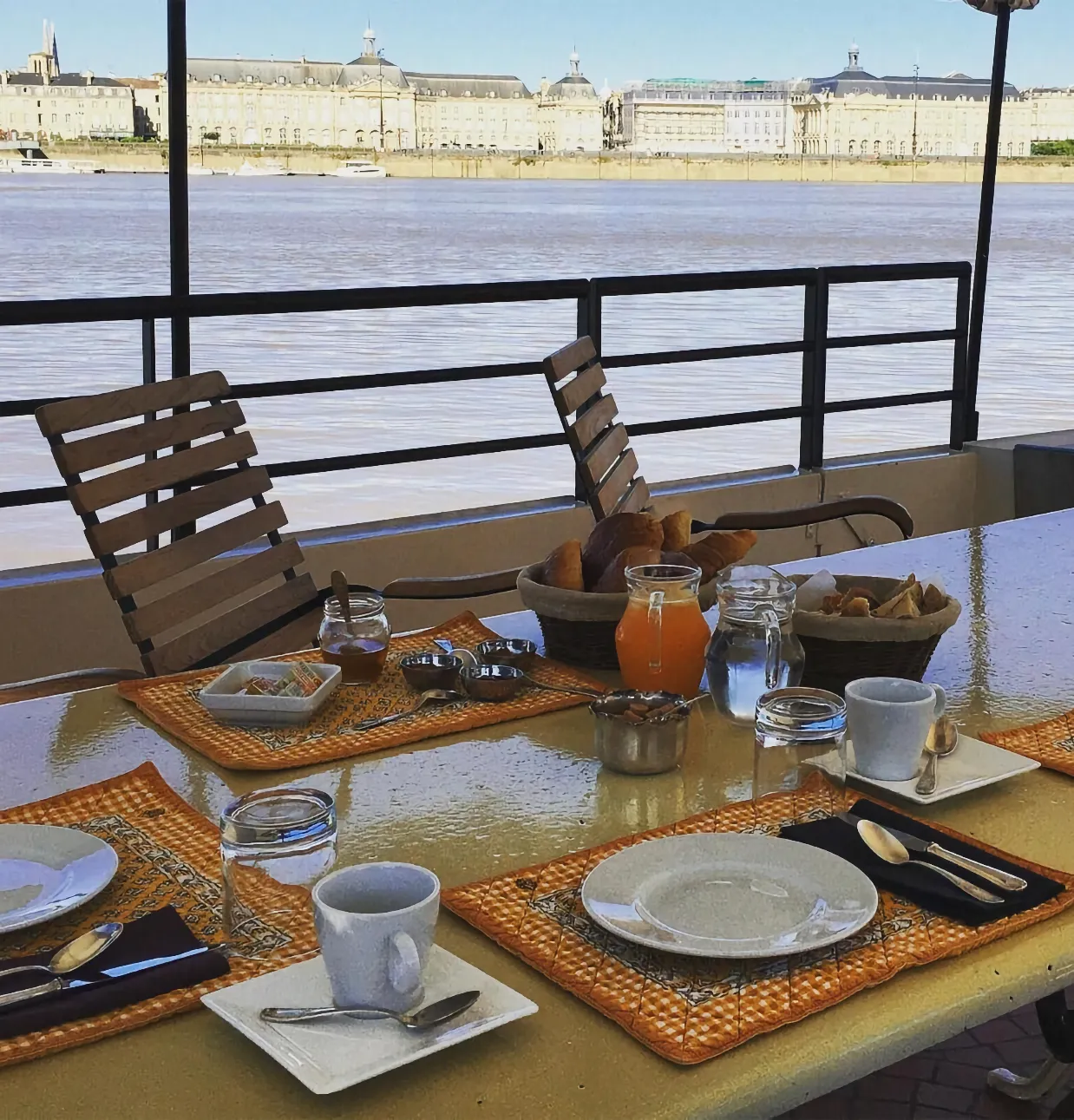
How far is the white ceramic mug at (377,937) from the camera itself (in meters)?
0.85

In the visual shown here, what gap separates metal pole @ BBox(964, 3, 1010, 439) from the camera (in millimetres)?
4211

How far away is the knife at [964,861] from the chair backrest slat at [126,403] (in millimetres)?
1471

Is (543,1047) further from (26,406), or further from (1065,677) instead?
(26,406)

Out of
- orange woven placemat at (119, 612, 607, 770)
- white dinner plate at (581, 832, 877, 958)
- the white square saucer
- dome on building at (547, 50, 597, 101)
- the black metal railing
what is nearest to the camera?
the white square saucer

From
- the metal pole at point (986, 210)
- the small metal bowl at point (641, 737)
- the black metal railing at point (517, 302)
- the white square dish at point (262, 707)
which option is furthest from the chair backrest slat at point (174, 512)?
the metal pole at point (986, 210)

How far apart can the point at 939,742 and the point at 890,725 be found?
71mm

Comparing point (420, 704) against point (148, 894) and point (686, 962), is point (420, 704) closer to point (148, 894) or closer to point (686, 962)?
point (148, 894)

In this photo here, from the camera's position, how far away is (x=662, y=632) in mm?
1480

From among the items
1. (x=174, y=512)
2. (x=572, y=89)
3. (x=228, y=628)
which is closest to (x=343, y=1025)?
(x=228, y=628)

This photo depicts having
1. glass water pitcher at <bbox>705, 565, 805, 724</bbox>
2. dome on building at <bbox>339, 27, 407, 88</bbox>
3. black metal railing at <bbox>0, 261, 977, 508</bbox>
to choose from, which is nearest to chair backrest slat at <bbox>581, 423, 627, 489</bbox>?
black metal railing at <bbox>0, 261, 977, 508</bbox>

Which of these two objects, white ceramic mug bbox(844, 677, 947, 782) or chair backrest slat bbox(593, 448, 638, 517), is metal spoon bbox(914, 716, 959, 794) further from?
chair backrest slat bbox(593, 448, 638, 517)

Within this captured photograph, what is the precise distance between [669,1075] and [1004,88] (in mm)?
4077

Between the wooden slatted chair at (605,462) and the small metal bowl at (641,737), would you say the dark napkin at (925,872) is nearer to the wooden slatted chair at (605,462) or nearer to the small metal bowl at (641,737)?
the small metal bowl at (641,737)

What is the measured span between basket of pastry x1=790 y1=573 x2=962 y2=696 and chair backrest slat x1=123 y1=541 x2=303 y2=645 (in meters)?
1.02
